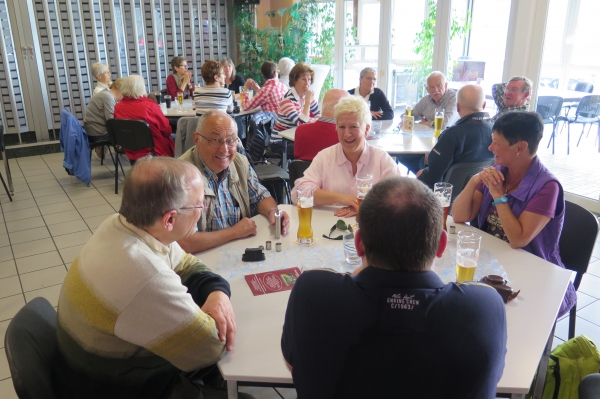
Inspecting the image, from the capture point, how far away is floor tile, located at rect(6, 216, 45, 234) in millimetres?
4402

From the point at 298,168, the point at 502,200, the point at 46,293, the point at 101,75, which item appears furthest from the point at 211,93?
the point at 502,200

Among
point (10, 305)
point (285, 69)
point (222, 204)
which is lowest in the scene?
point (10, 305)

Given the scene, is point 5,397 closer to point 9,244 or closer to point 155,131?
point 9,244

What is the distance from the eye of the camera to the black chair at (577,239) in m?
2.10

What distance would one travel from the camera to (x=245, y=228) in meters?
2.10

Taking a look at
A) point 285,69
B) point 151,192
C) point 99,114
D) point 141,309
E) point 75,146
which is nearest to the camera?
point 141,309

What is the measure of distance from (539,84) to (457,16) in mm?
1556

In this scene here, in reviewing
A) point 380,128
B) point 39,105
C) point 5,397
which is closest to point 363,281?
point 5,397

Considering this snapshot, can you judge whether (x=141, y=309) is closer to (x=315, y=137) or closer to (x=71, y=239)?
(x=315, y=137)

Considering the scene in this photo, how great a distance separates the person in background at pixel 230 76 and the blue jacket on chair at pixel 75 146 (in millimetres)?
2320

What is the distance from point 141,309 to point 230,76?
6.53 m

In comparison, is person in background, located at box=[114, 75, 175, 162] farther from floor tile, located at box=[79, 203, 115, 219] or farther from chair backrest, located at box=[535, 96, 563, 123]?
chair backrest, located at box=[535, 96, 563, 123]

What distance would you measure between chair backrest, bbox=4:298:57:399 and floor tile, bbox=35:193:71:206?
4.07 metres

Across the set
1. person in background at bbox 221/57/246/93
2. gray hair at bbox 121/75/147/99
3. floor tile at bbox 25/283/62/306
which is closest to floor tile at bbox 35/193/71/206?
gray hair at bbox 121/75/147/99
